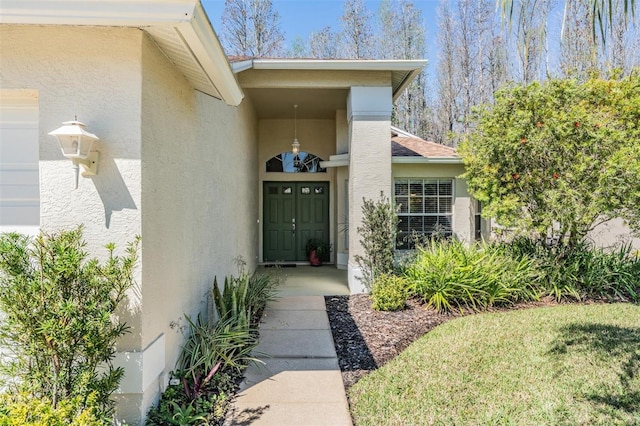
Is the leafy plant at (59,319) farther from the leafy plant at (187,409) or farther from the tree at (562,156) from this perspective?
the tree at (562,156)

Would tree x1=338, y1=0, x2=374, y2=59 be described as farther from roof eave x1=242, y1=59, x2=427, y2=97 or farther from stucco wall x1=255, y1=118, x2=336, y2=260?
roof eave x1=242, y1=59, x2=427, y2=97

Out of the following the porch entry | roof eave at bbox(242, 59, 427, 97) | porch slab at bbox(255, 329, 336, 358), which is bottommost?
porch slab at bbox(255, 329, 336, 358)

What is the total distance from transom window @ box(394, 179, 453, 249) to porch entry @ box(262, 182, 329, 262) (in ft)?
10.1

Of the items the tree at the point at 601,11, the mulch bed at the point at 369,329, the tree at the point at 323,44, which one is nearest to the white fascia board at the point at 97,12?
the tree at the point at 601,11

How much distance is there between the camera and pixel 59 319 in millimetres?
2609

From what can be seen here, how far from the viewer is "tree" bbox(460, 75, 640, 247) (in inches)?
272

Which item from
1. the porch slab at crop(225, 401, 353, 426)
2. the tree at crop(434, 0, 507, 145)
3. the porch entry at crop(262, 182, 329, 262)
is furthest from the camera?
the tree at crop(434, 0, 507, 145)

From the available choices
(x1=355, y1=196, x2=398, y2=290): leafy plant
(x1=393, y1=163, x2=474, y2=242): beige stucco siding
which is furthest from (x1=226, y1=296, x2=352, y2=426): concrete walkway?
(x1=393, y1=163, x2=474, y2=242): beige stucco siding

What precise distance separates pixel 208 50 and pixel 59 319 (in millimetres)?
2459

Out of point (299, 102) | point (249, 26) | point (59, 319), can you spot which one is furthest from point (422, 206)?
point (249, 26)

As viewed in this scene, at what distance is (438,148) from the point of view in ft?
33.8

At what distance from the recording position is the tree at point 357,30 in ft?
71.9

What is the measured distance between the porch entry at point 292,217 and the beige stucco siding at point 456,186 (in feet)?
10.8

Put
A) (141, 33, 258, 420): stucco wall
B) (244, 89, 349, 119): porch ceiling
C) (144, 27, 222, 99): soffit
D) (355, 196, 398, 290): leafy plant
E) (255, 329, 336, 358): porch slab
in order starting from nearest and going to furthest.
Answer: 1. (144, 27, 222, 99): soffit
2. (141, 33, 258, 420): stucco wall
3. (255, 329, 336, 358): porch slab
4. (355, 196, 398, 290): leafy plant
5. (244, 89, 349, 119): porch ceiling
